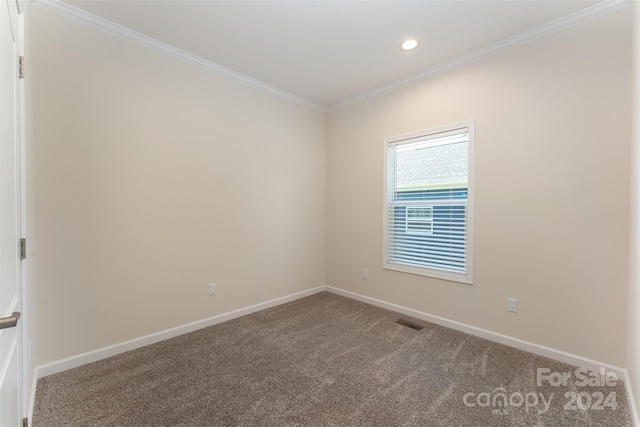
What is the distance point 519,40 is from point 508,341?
282 cm

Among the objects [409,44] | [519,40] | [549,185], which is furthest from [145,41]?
[549,185]

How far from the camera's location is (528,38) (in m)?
2.48

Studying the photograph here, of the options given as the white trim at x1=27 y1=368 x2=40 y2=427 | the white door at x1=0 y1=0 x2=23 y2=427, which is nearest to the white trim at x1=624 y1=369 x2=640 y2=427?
the white door at x1=0 y1=0 x2=23 y2=427

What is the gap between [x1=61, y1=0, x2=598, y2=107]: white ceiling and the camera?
7.15 ft

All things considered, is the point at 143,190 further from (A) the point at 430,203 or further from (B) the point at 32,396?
(A) the point at 430,203

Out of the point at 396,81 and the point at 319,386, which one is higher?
the point at 396,81

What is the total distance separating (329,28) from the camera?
2.45 meters

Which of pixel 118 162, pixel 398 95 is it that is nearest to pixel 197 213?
pixel 118 162

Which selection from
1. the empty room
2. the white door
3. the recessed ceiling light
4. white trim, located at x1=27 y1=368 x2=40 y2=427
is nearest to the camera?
the white door

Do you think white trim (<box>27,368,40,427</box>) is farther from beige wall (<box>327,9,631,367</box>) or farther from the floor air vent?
beige wall (<box>327,9,631,367</box>)

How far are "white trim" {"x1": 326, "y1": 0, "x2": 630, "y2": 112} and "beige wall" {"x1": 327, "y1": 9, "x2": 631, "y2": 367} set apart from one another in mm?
54

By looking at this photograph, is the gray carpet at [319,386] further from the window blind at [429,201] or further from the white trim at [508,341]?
the window blind at [429,201]

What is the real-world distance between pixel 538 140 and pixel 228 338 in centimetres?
348

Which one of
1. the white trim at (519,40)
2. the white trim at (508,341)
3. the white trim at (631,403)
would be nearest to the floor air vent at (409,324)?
the white trim at (508,341)
